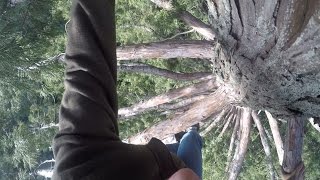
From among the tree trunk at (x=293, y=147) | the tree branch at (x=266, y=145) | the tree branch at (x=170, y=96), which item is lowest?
the tree branch at (x=266, y=145)

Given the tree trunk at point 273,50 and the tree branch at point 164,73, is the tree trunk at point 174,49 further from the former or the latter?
the tree trunk at point 273,50

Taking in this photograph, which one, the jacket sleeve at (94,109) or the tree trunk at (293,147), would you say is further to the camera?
the tree trunk at (293,147)

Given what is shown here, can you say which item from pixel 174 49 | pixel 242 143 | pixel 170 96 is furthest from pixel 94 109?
pixel 242 143

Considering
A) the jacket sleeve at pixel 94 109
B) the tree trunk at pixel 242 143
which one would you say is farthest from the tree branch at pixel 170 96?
the jacket sleeve at pixel 94 109

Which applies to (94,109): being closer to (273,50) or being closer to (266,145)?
(273,50)

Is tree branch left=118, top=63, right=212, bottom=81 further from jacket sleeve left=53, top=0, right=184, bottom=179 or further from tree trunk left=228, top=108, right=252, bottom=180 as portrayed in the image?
jacket sleeve left=53, top=0, right=184, bottom=179

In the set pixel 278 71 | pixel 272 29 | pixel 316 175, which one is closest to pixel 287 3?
pixel 272 29

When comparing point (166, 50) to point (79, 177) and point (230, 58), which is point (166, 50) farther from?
point (79, 177)

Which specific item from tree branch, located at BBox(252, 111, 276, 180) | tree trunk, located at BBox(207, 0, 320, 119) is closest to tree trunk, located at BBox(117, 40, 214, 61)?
tree trunk, located at BBox(207, 0, 320, 119)
